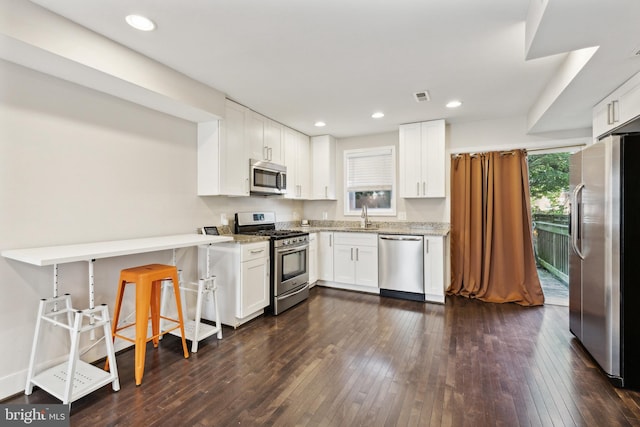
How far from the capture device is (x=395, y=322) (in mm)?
3277

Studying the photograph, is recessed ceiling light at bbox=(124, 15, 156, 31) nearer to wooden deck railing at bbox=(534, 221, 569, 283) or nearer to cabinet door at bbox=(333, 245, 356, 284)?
cabinet door at bbox=(333, 245, 356, 284)

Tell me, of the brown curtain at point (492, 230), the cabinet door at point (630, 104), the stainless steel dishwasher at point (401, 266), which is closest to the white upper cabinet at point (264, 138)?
the stainless steel dishwasher at point (401, 266)

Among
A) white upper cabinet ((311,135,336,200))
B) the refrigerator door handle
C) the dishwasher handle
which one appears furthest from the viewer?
white upper cabinet ((311,135,336,200))

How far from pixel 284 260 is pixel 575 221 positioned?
2.90 metres

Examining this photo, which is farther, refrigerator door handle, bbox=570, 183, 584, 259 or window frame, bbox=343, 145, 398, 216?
window frame, bbox=343, 145, 398, 216

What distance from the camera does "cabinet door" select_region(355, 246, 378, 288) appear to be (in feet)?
14.1

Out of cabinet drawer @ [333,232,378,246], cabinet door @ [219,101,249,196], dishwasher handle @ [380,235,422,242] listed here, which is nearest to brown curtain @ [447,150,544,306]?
dishwasher handle @ [380,235,422,242]

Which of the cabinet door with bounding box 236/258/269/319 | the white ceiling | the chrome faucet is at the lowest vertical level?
the cabinet door with bounding box 236/258/269/319

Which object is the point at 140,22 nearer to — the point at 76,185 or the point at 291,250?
the point at 76,185

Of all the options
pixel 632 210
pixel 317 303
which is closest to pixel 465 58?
pixel 632 210

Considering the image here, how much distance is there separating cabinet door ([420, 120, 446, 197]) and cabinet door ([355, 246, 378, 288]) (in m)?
1.13

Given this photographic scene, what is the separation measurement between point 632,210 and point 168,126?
395cm

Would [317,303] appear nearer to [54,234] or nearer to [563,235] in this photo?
[54,234]

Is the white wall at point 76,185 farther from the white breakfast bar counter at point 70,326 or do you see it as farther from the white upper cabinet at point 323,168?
the white upper cabinet at point 323,168
